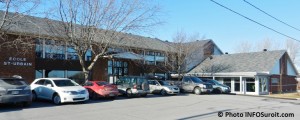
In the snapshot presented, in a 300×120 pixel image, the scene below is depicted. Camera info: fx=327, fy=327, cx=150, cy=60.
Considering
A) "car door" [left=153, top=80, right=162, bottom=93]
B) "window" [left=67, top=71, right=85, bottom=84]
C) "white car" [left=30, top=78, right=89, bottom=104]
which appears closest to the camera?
"white car" [left=30, top=78, right=89, bottom=104]

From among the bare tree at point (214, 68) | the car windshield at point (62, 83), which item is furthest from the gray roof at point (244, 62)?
the car windshield at point (62, 83)

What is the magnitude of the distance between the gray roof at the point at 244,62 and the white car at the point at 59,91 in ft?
79.9

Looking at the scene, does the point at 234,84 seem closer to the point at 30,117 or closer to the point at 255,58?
the point at 255,58

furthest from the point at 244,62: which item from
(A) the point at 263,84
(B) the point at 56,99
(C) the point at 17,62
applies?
(B) the point at 56,99

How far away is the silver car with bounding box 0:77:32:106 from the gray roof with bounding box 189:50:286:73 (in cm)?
2766

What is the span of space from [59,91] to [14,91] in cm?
292

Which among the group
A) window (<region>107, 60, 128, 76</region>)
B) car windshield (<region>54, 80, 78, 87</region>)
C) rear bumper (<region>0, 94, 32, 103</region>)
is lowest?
rear bumper (<region>0, 94, 32, 103</region>)

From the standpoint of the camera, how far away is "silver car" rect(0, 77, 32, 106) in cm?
1494

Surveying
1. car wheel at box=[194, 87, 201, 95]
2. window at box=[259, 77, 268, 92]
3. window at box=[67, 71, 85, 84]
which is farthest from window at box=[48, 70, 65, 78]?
window at box=[259, 77, 268, 92]

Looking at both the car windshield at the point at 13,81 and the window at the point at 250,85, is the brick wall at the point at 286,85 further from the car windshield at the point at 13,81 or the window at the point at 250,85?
the car windshield at the point at 13,81

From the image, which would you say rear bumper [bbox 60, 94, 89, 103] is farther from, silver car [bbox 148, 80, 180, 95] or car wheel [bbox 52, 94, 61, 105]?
silver car [bbox 148, 80, 180, 95]

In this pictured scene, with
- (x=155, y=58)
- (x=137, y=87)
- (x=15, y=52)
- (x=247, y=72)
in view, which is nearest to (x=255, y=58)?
(x=247, y=72)

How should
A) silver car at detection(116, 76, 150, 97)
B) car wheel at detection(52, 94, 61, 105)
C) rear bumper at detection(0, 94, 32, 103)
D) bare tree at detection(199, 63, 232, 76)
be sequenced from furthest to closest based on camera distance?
bare tree at detection(199, 63, 232, 76), silver car at detection(116, 76, 150, 97), car wheel at detection(52, 94, 61, 105), rear bumper at detection(0, 94, 32, 103)

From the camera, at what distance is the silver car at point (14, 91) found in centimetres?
1494
